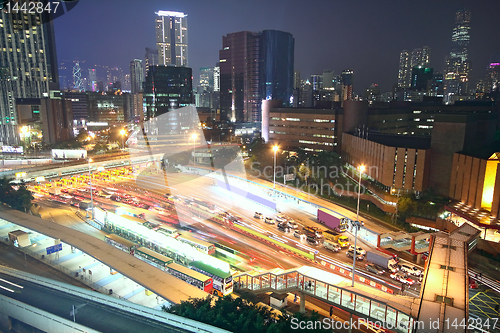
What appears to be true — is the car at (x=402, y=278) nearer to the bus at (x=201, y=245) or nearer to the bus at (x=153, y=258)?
the bus at (x=201, y=245)

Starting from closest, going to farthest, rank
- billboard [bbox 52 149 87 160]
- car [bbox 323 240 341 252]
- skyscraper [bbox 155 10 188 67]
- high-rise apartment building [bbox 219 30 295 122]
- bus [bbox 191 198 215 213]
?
car [bbox 323 240 341 252] < bus [bbox 191 198 215 213] < billboard [bbox 52 149 87 160] < high-rise apartment building [bbox 219 30 295 122] < skyscraper [bbox 155 10 188 67]

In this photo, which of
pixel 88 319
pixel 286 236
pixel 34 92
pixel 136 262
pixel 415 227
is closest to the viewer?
pixel 88 319

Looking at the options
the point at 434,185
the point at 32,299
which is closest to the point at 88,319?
the point at 32,299

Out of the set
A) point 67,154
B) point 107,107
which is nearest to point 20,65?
point 107,107

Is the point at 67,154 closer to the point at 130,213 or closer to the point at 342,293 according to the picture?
the point at 130,213

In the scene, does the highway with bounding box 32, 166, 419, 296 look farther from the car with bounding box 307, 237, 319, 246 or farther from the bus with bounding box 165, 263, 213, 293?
the bus with bounding box 165, 263, 213, 293

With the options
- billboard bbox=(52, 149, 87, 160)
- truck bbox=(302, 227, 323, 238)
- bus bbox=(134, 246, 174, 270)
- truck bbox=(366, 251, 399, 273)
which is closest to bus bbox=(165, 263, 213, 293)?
bus bbox=(134, 246, 174, 270)

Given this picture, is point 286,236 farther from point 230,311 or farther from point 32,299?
point 32,299
